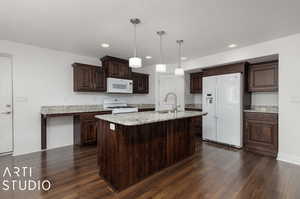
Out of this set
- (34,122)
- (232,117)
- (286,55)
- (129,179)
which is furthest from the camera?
(232,117)

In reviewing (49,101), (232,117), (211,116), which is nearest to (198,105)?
(211,116)

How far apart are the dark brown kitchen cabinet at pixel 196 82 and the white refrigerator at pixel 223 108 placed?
2.65 feet

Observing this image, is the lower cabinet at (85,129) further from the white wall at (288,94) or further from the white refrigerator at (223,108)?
the white wall at (288,94)

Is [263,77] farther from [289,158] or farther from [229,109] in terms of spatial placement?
[289,158]

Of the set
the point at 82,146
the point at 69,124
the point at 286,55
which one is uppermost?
the point at 286,55

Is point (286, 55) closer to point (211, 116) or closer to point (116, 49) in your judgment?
point (211, 116)

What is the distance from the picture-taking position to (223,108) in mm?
3967

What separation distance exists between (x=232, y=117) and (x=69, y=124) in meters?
4.18

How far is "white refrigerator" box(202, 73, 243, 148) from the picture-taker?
3.71 metres

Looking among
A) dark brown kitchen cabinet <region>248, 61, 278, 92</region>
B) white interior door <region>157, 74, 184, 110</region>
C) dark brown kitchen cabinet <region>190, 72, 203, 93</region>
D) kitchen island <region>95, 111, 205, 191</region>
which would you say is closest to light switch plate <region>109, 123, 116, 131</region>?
kitchen island <region>95, 111, 205, 191</region>

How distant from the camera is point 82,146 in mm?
3857

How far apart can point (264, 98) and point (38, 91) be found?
219 inches

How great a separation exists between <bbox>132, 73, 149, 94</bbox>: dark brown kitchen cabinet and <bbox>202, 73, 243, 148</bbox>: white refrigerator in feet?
6.86

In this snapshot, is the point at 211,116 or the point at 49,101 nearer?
the point at 49,101
